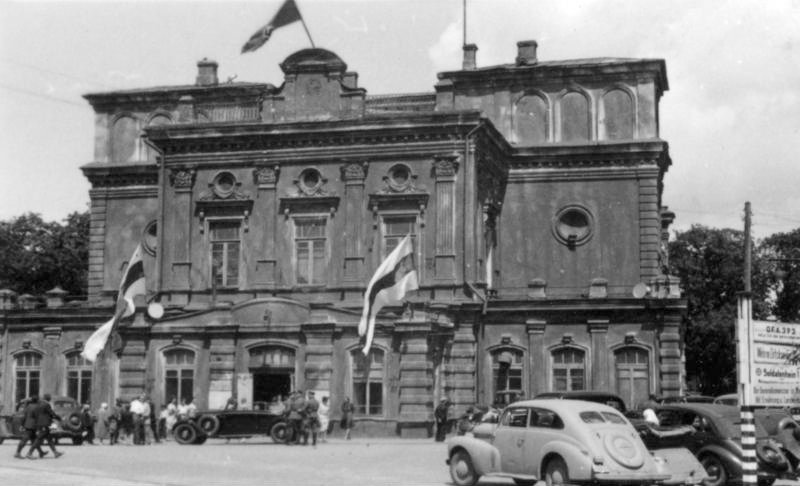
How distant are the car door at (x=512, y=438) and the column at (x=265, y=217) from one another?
22.5 m

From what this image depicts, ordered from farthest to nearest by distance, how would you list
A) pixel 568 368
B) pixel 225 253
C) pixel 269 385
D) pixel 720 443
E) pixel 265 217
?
pixel 225 253 → pixel 265 217 → pixel 568 368 → pixel 269 385 → pixel 720 443

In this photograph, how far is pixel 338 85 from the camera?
4381 centimetres

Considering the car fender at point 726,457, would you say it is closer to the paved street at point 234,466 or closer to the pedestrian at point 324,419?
the paved street at point 234,466

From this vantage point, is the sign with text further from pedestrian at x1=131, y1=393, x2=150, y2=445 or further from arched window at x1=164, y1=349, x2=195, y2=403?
arched window at x1=164, y1=349, x2=195, y2=403

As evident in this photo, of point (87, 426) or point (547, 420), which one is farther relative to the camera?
point (87, 426)

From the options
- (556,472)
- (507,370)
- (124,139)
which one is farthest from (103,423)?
(556,472)

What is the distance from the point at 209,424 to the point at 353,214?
1090 cm

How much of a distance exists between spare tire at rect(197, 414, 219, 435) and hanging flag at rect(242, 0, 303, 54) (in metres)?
13.4

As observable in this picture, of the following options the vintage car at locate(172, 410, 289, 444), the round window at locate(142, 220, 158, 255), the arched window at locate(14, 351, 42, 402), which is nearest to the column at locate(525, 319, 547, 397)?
the vintage car at locate(172, 410, 289, 444)

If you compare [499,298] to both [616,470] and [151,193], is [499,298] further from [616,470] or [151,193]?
[616,470]

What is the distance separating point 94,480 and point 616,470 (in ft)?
31.0

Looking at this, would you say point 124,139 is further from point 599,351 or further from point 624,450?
point 624,450

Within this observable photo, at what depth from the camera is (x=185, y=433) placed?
35.6 metres

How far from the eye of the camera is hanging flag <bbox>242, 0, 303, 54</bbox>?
41.3 meters
